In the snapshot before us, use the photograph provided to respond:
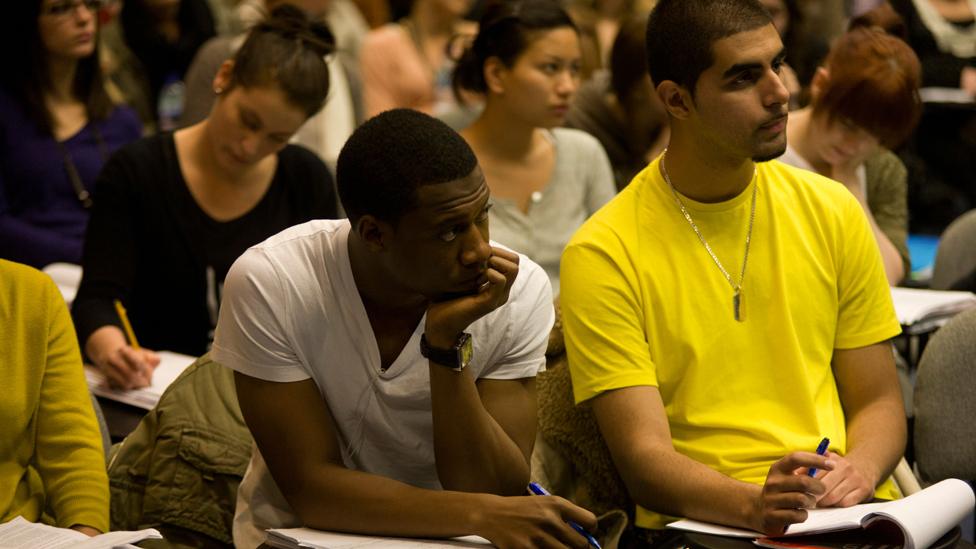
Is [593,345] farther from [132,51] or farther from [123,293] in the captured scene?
[132,51]

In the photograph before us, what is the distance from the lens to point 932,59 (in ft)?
20.8

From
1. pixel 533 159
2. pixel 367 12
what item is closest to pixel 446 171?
pixel 533 159

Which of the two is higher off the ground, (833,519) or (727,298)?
(727,298)

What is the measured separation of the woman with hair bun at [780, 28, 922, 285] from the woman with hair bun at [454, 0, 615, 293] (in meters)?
0.61

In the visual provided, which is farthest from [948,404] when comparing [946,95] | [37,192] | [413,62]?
[946,95]

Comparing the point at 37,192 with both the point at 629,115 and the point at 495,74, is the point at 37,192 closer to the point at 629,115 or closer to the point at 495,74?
the point at 495,74

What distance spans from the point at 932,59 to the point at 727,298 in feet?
15.1

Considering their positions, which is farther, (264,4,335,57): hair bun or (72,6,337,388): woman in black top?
(264,4,335,57): hair bun

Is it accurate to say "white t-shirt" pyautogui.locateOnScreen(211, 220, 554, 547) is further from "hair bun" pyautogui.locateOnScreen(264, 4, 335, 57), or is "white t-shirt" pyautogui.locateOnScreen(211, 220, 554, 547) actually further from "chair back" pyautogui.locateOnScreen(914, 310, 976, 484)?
"hair bun" pyautogui.locateOnScreen(264, 4, 335, 57)

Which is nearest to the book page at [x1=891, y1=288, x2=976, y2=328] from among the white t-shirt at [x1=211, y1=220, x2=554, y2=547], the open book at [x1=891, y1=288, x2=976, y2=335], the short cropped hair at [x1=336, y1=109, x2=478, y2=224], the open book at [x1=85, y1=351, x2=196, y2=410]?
the open book at [x1=891, y1=288, x2=976, y2=335]

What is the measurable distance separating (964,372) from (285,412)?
1317 mm

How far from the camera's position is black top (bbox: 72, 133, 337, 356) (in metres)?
2.88

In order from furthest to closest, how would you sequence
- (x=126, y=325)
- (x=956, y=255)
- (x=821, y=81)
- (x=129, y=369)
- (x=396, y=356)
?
(x=956, y=255)
(x=821, y=81)
(x=126, y=325)
(x=129, y=369)
(x=396, y=356)

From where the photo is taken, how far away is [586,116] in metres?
4.19
